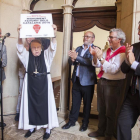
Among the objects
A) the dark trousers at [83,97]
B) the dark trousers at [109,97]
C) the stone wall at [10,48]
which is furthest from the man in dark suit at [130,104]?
the stone wall at [10,48]

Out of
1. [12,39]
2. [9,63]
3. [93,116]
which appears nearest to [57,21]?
[12,39]

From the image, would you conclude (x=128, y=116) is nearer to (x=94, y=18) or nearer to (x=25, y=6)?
(x=94, y=18)

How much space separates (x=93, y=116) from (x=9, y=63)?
84.1 inches

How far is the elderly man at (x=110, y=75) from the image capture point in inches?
88.3

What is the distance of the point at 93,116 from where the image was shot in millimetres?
3576

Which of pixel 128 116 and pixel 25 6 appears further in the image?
pixel 25 6

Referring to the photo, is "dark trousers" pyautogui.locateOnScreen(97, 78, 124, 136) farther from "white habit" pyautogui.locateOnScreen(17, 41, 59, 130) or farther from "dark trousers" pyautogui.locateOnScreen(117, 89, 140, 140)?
"white habit" pyautogui.locateOnScreen(17, 41, 59, 130)

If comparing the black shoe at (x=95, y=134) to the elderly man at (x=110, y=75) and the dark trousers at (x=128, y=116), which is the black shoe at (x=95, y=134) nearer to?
the elderly man at (x=110, y=75)

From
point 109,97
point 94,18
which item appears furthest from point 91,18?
point 109,97

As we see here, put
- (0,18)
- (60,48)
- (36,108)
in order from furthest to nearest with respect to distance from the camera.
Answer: (60,48)
(0,18)
(36,108)

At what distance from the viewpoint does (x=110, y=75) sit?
239 cm

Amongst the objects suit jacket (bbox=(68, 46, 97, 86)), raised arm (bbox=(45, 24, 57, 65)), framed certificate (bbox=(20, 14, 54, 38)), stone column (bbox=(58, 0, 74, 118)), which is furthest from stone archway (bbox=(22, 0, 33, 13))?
suit jacket (bbox=(68, 46, 97, 86))

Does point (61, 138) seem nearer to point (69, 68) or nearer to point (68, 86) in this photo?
point (68, 86)

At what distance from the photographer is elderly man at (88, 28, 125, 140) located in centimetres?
224
